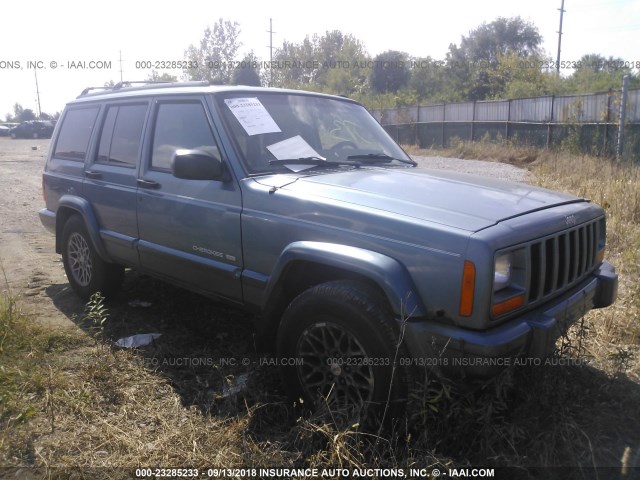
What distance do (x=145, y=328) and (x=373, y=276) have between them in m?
2.58

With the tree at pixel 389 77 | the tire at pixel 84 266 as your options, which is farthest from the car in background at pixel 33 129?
the tire at pixel 84 266

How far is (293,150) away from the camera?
3.63 meters

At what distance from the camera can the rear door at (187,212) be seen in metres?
3.46

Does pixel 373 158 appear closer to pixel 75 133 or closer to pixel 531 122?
pixel 75 133

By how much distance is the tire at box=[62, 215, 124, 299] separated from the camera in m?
4.89

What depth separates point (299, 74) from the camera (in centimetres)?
4862

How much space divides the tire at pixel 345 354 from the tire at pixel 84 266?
8.26 feet

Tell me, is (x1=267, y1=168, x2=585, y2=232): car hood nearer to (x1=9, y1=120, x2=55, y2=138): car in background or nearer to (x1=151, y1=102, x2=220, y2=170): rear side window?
(x1=151, y1=102, x2=220, y2=170): rear side window

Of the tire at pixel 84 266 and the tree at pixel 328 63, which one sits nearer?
the tire at pixel 84 266

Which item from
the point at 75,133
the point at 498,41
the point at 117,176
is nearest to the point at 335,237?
the point at 117,176

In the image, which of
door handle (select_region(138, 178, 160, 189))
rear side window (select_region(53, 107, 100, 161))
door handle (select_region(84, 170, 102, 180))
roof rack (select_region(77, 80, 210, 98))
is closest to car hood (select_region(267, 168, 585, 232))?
door handle (select_region(138, 178, 160, 189))

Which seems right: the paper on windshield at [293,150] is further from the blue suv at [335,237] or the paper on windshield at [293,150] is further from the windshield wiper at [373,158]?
the windshield wiper at [373,158]

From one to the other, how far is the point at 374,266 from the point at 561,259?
1.08m

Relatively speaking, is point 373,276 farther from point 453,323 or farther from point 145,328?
point 145,328
